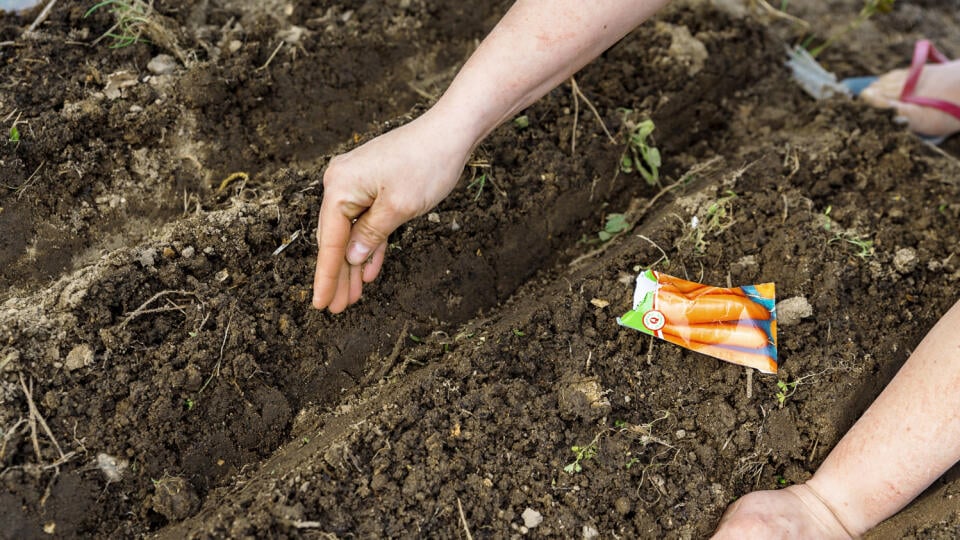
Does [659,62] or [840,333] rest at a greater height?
[659,62]

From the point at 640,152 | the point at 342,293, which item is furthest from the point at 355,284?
the point at 640,152

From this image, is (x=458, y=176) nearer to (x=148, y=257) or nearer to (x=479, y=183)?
(x=479, y=183)

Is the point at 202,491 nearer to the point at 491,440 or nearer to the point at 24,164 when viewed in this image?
the point at 491,440

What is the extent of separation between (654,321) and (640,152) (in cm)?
77

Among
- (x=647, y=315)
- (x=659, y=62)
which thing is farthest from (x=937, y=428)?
(x=659, y=62)

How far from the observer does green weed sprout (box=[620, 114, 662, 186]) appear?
2676 mm

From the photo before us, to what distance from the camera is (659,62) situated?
9.44 ft

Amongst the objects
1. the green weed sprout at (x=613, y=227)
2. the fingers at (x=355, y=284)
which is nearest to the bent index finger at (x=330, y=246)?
the fingers at (x=355, y=284)

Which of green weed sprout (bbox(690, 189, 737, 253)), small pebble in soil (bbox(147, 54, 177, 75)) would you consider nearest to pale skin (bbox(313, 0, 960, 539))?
green weed sprout (bbox(690, 189, 737, 253))

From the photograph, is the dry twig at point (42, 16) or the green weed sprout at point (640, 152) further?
the green weed sprout at point (640, 152)

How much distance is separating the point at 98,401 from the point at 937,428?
6.54 feet

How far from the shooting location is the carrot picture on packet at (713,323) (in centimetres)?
220

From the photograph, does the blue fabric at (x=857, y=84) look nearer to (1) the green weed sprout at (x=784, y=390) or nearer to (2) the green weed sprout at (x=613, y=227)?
(2) the green weed sprout at (x=613, y=227)

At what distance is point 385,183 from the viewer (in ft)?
6.18
